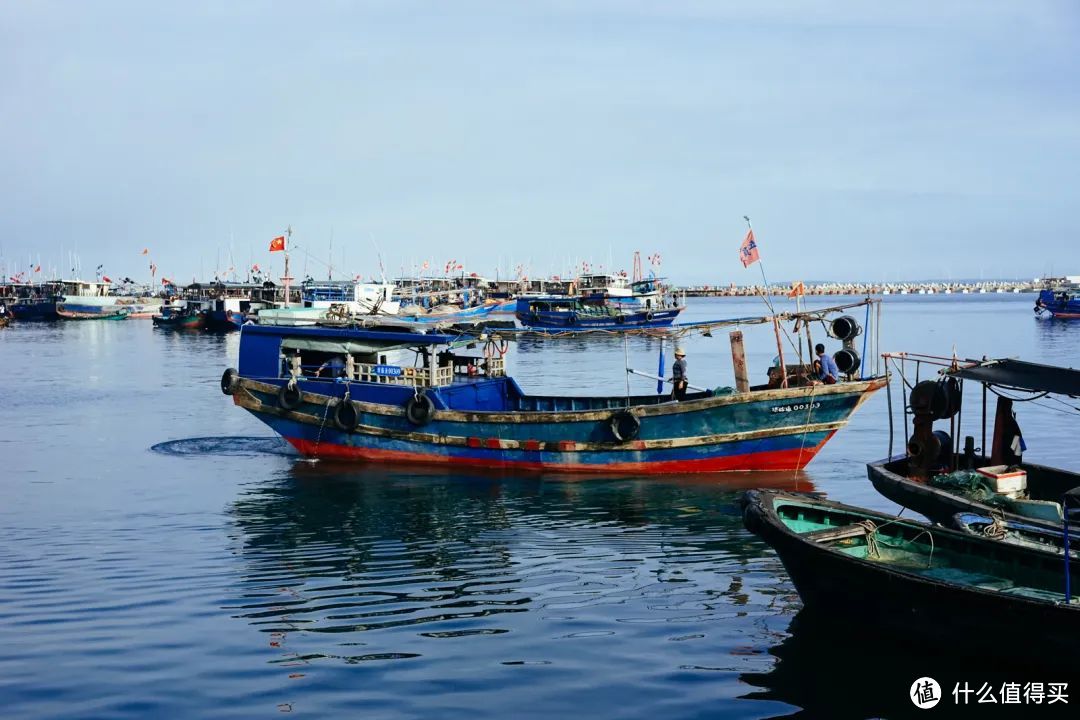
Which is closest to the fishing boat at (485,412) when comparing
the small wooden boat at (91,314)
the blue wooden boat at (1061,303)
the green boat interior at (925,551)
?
the green boat interior at (925,551)

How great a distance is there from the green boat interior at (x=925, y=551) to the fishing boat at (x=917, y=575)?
0.04ft

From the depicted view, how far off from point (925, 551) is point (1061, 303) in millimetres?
93032

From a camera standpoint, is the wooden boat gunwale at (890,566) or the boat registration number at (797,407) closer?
the wooden boat gunwale at (890,566)

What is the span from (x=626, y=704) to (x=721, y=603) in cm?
332

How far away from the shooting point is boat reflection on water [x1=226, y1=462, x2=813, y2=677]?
11.7 meters

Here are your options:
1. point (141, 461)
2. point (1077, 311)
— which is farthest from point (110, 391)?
point (1077, 311)

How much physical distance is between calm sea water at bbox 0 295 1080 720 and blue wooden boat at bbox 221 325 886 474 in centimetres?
63

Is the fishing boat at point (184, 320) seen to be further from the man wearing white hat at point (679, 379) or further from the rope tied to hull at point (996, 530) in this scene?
the rope tied to hull at point (996, 530)

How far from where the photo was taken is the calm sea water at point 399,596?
10383mm

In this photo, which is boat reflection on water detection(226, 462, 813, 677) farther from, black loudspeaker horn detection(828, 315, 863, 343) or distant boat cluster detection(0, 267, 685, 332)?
distant boat cluster detection(0, 267, 685, 332)

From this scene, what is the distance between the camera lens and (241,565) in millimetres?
15141

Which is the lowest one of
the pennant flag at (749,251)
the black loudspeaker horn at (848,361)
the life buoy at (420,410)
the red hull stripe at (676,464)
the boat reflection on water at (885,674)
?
the boat reflection on water at (885,674)

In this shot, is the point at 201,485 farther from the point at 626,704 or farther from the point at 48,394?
the point at 48,394

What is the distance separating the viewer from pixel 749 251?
71.6ft
